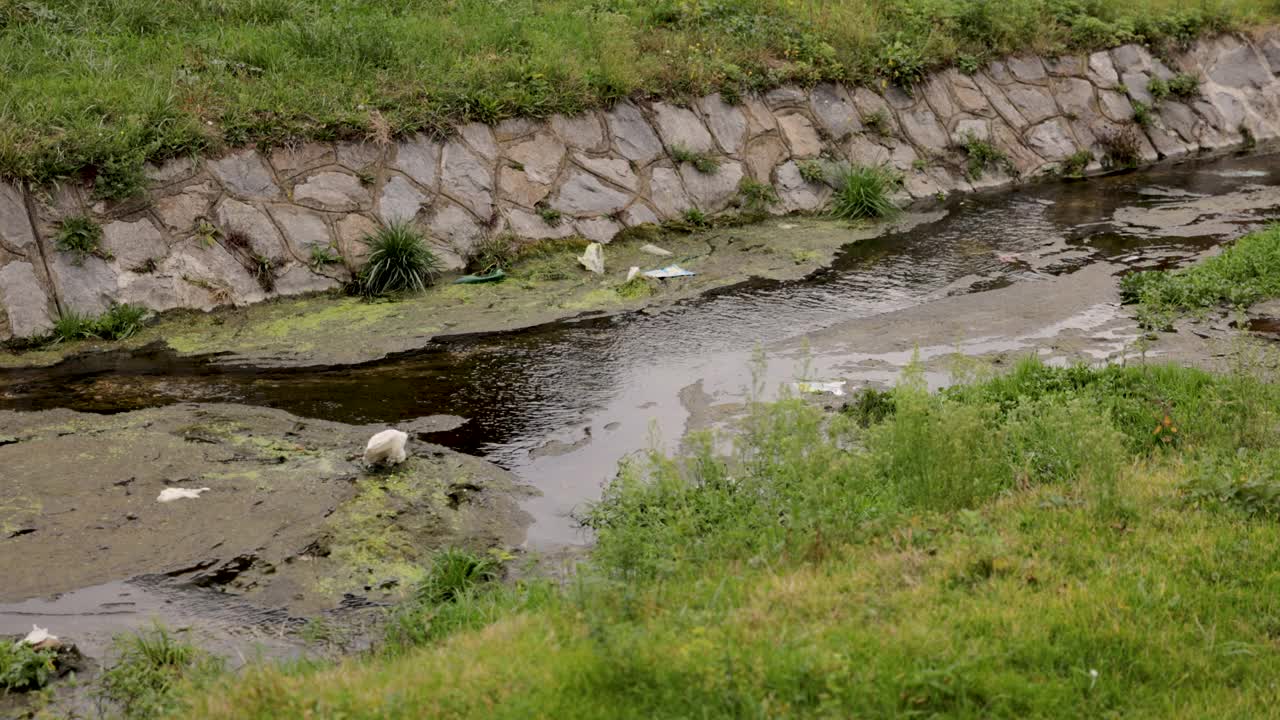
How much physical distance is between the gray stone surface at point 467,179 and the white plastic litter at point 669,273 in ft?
5.72

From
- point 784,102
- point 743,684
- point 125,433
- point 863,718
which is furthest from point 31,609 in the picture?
point 784,102

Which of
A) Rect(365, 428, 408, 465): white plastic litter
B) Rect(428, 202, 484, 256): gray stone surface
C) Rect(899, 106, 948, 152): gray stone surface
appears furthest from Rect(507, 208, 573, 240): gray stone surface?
Rect(899, 106, 948, 152): gray stone surface

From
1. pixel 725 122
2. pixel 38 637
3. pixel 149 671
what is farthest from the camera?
pixel 725 122

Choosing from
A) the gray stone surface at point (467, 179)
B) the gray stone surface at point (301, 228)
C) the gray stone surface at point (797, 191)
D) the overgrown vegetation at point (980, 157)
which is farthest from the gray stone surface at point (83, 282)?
the overgrown vegetation at point (980, 157)

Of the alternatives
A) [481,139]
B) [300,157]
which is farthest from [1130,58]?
[300,157]

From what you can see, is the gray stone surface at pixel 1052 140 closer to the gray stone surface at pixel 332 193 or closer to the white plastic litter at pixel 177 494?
the gray stone surface at pixel 332 193

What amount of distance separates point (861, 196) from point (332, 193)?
577 centimetres

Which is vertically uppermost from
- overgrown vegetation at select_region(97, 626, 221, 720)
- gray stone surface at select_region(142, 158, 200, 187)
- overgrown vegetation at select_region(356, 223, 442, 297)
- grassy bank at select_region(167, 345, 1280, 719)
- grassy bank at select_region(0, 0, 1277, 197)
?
grassy bank at select_region(0, 0, 1277, 197)

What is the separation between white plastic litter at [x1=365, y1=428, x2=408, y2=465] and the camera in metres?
6.91

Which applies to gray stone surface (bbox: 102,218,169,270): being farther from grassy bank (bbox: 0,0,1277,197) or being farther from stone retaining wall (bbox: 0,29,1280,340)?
grassy bank (bbox: 0,0,1277,197)

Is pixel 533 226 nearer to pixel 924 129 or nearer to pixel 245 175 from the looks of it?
pixel 245 175

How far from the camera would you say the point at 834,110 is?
47.1ft

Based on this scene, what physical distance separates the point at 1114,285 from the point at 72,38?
10284 millimetres

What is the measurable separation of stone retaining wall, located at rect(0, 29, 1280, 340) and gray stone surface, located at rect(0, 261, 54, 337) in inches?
0.5
